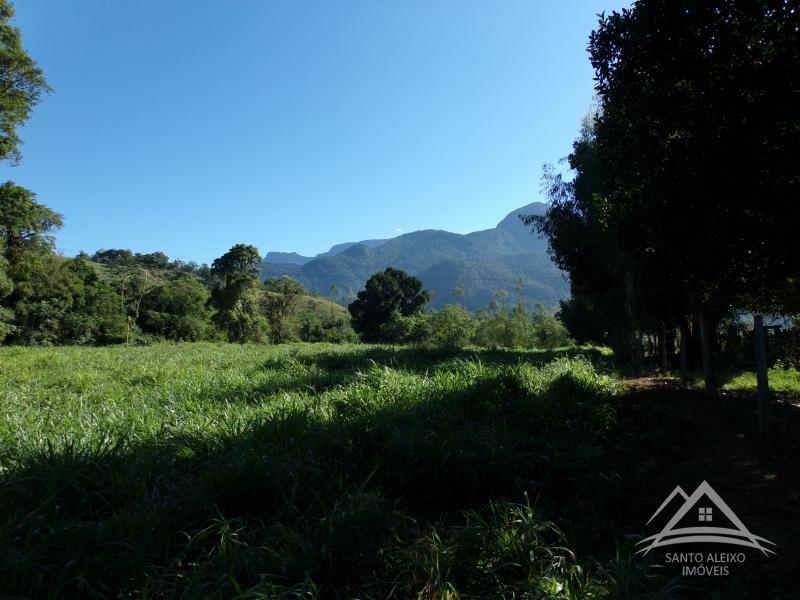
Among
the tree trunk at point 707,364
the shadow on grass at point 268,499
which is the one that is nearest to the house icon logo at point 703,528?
the shadow on grass at point 268,499

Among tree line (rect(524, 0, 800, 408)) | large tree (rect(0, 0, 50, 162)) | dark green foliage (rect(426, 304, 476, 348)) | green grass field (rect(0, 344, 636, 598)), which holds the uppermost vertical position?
large tree (rect(0, 0, 50, 162))

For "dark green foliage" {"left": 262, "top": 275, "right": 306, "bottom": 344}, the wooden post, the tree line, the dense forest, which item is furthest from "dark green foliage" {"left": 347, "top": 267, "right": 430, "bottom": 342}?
the wooden post

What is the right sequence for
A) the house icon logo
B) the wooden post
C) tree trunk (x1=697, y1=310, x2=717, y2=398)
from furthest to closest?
tree trunk (x1=697, y1=310, x2=717, y2=398), the wooden post, the house icon logo

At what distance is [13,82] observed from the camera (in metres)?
17.3

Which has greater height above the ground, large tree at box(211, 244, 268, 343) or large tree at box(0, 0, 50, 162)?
large tree at box(0, 0, 50, 162)

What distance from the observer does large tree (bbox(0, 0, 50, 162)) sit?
16.7 m

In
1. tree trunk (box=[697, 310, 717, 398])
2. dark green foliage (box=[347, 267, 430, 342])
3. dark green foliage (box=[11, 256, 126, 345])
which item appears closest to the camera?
tree trunk (box=[697, 310, 717, 398])

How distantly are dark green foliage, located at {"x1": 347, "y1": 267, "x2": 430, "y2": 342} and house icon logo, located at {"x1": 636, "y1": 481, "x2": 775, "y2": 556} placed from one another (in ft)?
155

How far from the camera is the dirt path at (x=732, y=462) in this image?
285 centimetres

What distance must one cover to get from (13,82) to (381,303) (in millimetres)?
39254

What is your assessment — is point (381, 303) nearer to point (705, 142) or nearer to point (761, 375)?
point (705, 142)

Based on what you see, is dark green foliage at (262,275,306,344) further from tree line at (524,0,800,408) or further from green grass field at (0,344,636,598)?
tree line at (524,0,800,408)

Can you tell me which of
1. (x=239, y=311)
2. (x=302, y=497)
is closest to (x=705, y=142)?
(x=302, y=497)

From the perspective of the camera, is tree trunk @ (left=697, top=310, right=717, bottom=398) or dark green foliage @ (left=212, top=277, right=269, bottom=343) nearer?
tree trunk @ (left=697, top=310, right=717, bottom=398)
